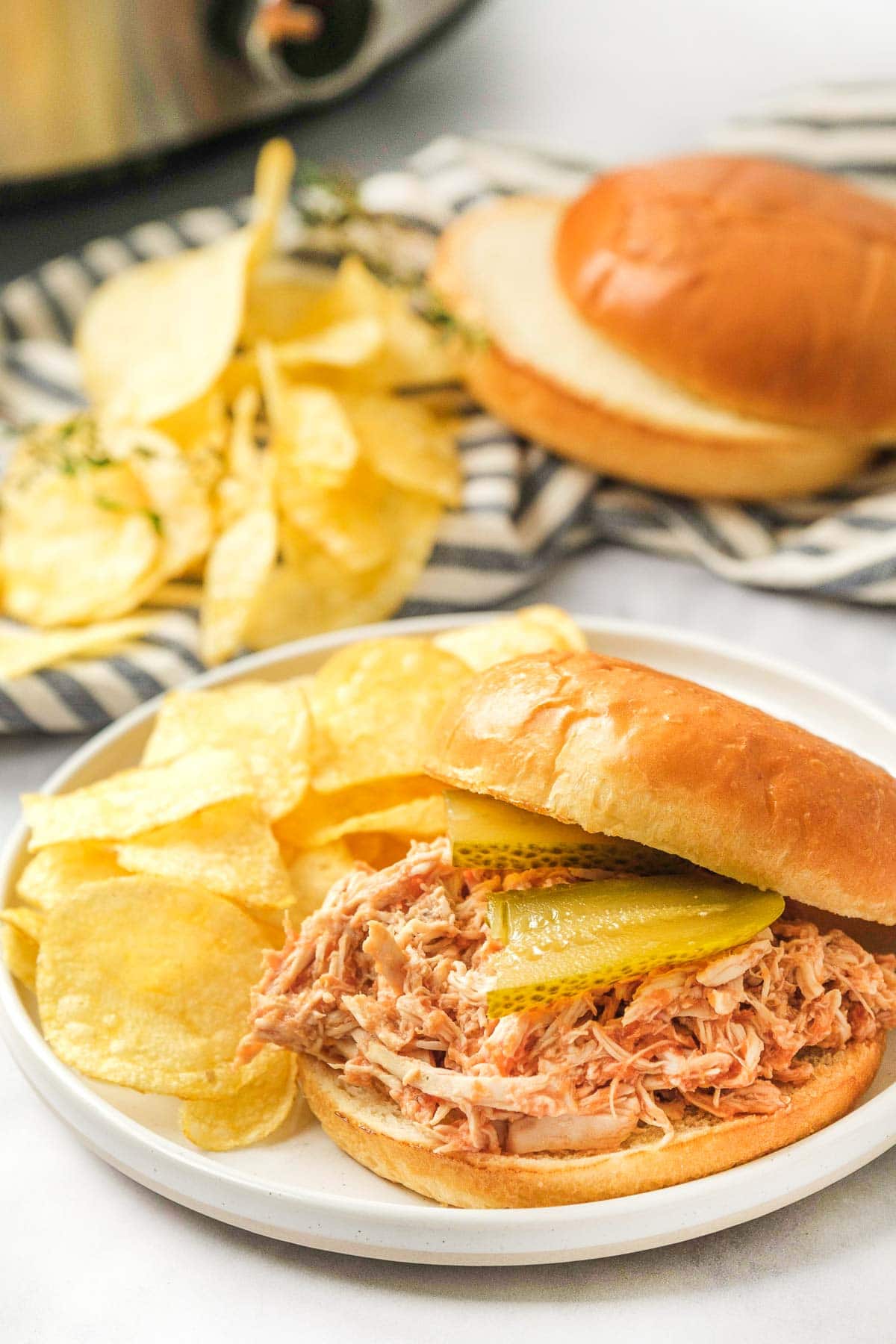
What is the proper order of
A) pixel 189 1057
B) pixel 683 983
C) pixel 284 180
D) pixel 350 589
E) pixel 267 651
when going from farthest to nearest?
1. pixel 284 180
2. pixel 350 589
3. pixel 267 651
4. pixel 189 1057
5. pixel 683 983

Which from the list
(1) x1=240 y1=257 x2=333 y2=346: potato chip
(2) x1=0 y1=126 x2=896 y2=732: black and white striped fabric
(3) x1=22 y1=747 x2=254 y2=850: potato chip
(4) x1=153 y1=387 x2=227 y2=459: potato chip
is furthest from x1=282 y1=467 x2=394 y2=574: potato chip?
(3) x1=22 y1=747 x2=254 y2=850: potato chip

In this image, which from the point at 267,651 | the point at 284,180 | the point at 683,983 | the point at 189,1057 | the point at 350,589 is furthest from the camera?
the point at 284,180

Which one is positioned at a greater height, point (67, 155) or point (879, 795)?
point (67, 155)

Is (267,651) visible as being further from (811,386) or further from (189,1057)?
(811,386)

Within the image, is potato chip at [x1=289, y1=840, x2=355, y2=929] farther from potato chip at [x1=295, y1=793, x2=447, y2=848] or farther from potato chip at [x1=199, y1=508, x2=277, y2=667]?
potato chip at [x1=199, y1=508, x2=277, y2=667]

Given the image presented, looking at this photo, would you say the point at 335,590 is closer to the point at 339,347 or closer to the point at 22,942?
the point at 339,347

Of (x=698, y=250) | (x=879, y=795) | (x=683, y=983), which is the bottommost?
(x=683, y=983)

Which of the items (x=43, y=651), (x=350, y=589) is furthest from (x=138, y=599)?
(x=350, y=589)
